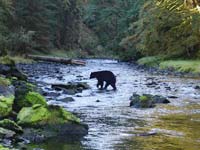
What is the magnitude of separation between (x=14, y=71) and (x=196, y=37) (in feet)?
97.6

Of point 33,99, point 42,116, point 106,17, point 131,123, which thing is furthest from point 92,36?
point 42,116

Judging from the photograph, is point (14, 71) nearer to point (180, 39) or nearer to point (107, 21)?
point (180, 39)

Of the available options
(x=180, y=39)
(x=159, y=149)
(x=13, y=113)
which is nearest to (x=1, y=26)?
(x=180, y=39)

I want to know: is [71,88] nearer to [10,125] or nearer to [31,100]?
[31,100]

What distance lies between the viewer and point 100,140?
46.0 feet

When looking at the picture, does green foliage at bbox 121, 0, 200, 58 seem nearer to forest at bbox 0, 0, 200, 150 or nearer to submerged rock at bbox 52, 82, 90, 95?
forest at bbox 0, 0, 200, 150

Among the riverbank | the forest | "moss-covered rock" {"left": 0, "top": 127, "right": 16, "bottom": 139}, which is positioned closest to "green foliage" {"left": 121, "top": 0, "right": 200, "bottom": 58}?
the forest

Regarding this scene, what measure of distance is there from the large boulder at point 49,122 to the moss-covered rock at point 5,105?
0.45 m

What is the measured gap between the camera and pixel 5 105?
15.8 meters

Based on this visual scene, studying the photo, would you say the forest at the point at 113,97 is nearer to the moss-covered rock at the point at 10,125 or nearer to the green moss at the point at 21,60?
the moss-covered rock at the point at 10,125

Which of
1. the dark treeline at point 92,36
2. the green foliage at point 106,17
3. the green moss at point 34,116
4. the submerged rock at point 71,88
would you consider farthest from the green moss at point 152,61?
the green foliage at point 106,17

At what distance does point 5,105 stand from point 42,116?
160 centimetres

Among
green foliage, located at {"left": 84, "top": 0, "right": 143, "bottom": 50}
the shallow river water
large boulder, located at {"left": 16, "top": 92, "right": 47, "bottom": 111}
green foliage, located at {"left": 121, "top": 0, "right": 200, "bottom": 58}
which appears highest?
green foliage, located at {"left": 84, "top": 0, "right": 143, "bottom": 50}

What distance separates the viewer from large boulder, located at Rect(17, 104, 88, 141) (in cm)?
1465
